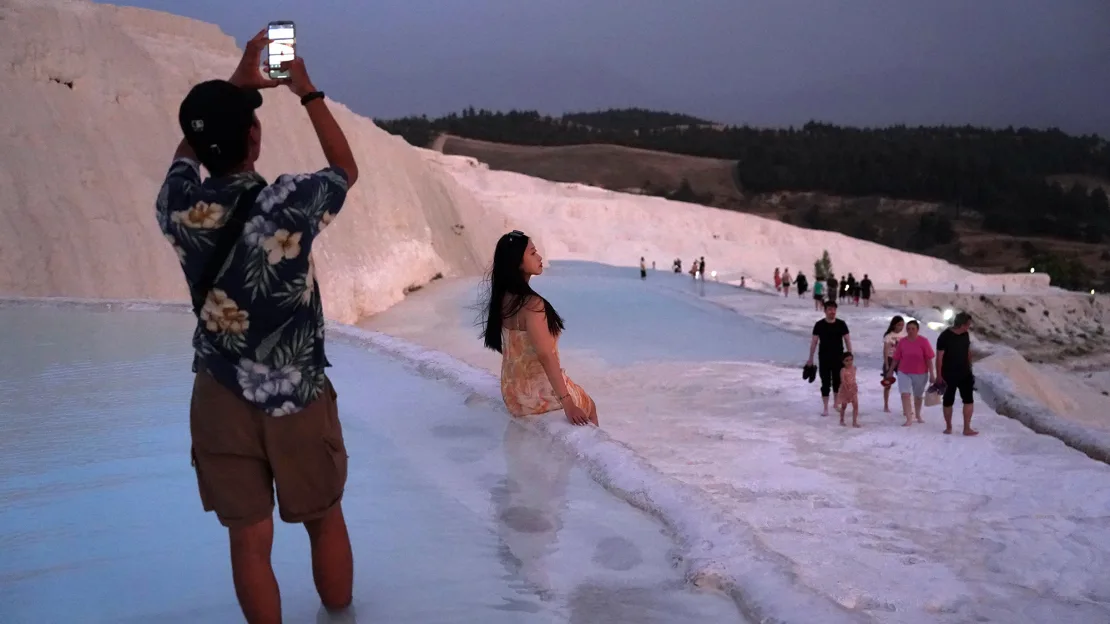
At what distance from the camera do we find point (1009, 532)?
267 inches

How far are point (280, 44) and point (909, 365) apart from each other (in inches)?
327

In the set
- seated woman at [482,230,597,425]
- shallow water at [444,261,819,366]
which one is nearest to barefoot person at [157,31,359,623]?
seated woman at [482,230,597,425]

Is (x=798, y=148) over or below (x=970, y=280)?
over

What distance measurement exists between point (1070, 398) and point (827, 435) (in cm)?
1150

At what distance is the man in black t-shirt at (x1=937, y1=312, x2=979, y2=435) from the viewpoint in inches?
348

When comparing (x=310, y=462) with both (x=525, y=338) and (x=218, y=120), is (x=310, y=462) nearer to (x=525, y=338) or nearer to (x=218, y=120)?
(x=218, y=120)

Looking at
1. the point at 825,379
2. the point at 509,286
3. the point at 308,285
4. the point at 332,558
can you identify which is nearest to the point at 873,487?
the point at 825,379

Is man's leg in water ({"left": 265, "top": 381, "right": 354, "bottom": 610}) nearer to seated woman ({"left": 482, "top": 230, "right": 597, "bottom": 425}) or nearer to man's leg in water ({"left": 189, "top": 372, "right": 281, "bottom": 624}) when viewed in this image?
man's leg in water ({"left": 189, "top": 372, "right": 281, "bottom": 624})

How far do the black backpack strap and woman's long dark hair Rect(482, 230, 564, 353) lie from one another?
2.71m

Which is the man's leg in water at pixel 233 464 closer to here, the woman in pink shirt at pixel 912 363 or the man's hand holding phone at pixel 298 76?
the man's hand holding phone at pixel 298 76

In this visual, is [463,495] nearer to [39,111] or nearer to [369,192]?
[39,111]

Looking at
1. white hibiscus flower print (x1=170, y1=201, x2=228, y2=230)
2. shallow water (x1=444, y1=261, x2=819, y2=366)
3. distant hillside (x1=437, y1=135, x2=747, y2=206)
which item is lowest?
shallow water (x1=444, y1=261, x2=819, y2=366)

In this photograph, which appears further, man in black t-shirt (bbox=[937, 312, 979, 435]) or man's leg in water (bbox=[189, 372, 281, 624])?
man in black t-shirt (bbox=[937, 312, 979, 435])

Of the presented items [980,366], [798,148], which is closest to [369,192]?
[980,366]
